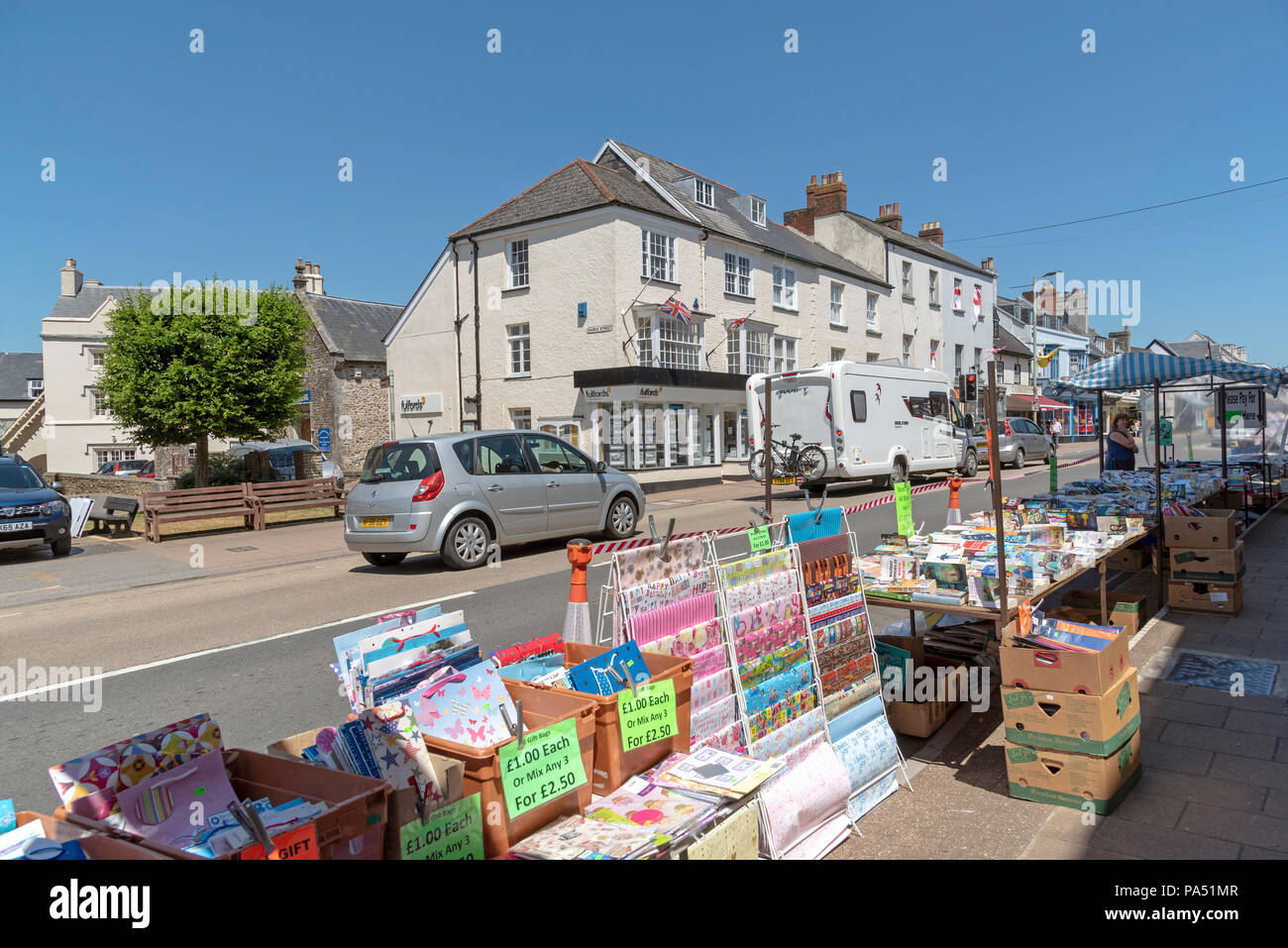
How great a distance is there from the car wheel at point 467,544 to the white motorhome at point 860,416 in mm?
8631

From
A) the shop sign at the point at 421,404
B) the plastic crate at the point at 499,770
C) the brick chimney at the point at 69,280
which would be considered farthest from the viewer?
the brick chimney at the point at 69,280

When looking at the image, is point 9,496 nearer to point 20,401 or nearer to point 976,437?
point 976,437

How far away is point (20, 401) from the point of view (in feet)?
175

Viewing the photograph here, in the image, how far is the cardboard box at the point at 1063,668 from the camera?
3.79 meters

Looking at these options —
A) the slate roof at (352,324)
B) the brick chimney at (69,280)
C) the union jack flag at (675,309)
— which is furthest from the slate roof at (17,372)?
the union jack flag at (675,309)

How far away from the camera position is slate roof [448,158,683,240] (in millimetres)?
23844

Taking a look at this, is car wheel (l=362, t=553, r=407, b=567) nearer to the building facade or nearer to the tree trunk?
the tree trunk

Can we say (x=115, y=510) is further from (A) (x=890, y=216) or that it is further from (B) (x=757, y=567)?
(A) (x=890, y=216)

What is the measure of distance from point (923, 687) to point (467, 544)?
7062mm

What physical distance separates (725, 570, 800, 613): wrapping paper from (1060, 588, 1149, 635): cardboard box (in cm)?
353

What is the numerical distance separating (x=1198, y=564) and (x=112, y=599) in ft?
38.3

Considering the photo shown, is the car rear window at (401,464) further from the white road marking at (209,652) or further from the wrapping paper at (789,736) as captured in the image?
the wrapping paper at (789,736)

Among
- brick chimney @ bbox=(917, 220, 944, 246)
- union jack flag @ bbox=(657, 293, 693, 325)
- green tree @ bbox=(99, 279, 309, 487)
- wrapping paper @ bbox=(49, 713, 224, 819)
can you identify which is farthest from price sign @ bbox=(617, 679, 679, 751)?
brick chimney @ bbox=(917, 220, 944, 246)
